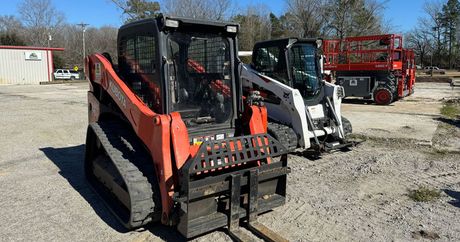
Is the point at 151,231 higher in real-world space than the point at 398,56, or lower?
lower

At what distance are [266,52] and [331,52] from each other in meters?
9.73

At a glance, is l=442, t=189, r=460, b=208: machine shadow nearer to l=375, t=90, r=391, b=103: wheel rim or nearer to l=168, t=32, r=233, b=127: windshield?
l=168, t=32, r=233, b=127: windshield

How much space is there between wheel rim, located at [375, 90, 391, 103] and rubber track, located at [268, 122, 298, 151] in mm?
10108

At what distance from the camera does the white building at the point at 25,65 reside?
112 feet

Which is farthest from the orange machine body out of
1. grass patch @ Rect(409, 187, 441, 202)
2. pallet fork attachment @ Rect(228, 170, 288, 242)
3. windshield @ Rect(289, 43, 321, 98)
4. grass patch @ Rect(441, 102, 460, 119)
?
grass patch @ Rect(441, 102, 460, 119)

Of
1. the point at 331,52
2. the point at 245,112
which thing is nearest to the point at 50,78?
the point at 331,52

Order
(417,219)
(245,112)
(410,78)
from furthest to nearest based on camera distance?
(410,78) < (245,112) < (417,219)

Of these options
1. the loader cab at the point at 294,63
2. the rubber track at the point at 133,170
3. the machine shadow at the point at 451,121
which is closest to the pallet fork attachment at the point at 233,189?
the rubber track at the point at 133,170

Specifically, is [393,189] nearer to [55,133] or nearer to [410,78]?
[55,133]

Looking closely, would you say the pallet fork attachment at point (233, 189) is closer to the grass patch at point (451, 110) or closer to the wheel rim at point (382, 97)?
the grass patch at point (451, 110)

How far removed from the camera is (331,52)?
17.1 m

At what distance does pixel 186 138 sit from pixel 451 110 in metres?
13.2

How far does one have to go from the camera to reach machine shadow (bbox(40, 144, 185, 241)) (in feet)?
13.5

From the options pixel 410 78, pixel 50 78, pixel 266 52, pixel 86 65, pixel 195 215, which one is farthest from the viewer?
pixel 50 78
